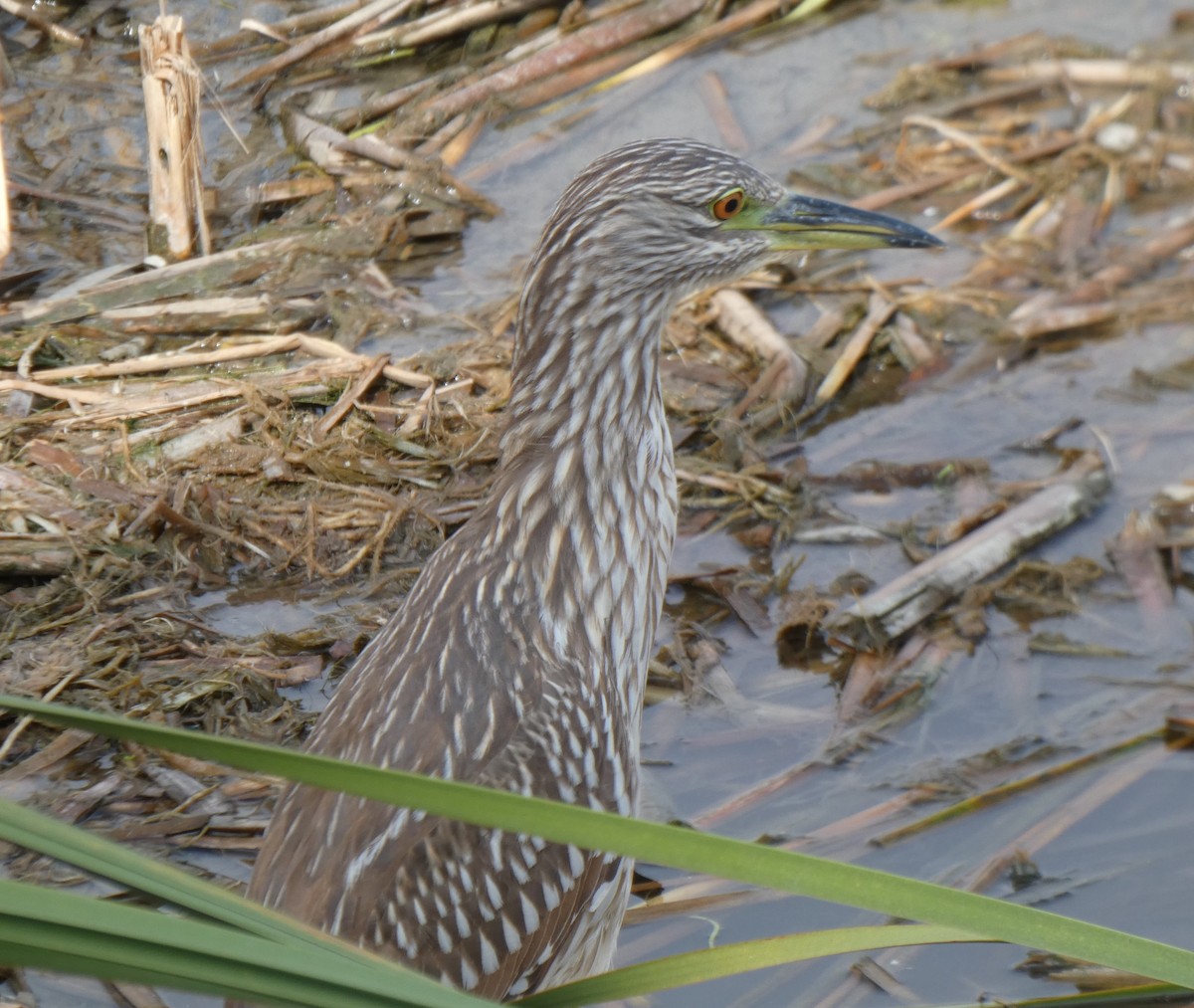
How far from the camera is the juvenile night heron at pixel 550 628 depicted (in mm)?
3182

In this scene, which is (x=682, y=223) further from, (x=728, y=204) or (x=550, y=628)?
(x=550, y=628)

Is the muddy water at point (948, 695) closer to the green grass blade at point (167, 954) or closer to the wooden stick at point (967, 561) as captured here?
the wooden stick at point (967, 561)

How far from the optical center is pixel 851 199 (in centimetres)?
688

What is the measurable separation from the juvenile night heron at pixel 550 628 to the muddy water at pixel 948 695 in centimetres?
76

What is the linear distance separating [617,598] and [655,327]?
73 centimetres

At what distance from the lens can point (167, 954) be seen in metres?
1.43

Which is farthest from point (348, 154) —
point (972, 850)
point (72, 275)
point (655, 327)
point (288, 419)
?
point (972, 850)

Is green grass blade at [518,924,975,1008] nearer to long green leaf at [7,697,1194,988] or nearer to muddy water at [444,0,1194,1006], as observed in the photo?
long green leaf at [7,697,1194,988]

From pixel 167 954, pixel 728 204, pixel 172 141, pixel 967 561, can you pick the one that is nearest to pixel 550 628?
pixel 728 204

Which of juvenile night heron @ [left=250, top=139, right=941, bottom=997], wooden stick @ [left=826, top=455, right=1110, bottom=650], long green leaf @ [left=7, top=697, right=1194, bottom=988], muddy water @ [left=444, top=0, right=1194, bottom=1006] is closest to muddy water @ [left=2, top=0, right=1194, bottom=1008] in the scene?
muddy water @ [left=444, top=0, right=1194, bottom=1006]

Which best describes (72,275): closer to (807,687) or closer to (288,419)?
(288,419)

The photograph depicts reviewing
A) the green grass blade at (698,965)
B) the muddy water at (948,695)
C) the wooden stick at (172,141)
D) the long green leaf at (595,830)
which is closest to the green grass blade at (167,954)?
the long green leaf at (595,830)

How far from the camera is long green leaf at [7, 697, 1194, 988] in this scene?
5.27 ft

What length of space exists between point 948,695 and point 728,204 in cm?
183
